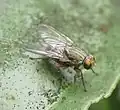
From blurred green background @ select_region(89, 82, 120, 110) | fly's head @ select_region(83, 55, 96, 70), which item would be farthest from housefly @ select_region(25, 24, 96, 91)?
blurred green background @ select_region(89, 82, 120, 110)

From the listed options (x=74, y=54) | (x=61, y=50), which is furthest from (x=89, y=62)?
(x=61, y=50)

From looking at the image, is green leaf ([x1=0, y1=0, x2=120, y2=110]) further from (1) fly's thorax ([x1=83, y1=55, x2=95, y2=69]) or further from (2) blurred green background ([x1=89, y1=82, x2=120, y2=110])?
(2) blurred green background ([x1=89, y1=82, x2=120, y2=110])

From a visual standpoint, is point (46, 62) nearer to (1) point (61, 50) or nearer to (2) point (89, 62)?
(1) point (61, 50)

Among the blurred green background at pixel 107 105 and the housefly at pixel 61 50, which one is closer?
the blurred green background at pixel 107 105

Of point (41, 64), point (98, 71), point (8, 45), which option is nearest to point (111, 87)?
point (98, 71)

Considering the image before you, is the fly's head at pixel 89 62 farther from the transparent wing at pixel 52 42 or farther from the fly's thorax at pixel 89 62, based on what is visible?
the transparent wing at pixel 52 42

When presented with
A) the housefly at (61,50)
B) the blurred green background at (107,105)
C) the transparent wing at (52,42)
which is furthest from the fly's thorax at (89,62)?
the blurred green background at (107,105)
